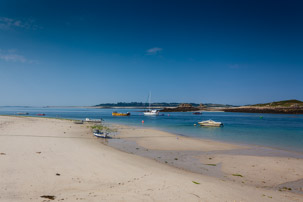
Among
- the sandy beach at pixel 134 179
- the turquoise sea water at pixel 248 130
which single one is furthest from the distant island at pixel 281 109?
the sandy beach at pixel 134 179

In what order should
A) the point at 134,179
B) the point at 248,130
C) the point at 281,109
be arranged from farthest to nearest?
the point at 281,109 → the point at 248,130 → the point at 134,179

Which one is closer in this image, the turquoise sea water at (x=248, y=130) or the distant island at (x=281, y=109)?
the turquoise sea water at (x=248, y=130)

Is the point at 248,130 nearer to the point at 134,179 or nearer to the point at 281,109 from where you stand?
the point at 134,179

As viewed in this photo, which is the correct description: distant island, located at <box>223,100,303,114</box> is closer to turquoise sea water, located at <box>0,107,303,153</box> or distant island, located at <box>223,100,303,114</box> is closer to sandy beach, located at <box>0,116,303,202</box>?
turquoise sea water, located at <box>0,107,303,153</box>

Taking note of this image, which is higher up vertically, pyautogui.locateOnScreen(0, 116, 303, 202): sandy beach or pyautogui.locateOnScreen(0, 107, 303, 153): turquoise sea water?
pyautogui.locateOnScreen(0, 116, 303, 202): sandy beach

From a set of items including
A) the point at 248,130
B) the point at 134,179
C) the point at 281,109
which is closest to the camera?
the point at 134,179

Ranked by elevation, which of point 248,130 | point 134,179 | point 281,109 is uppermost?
point 281,109

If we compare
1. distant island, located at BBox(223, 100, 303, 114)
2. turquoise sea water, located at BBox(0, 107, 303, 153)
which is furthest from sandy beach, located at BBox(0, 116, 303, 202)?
distant island, located at BBox(223, 100, 303, 114)

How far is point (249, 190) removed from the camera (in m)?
9.46

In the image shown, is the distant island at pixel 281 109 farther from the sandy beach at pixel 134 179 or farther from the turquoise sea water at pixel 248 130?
the sandy beach at pixel 134 179

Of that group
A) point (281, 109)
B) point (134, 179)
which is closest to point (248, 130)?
point (134, 179)

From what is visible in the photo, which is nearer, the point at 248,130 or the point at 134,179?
the point at 134,179

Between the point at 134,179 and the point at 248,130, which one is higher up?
the point at 134,179

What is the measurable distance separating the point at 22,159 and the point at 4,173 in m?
2.76
